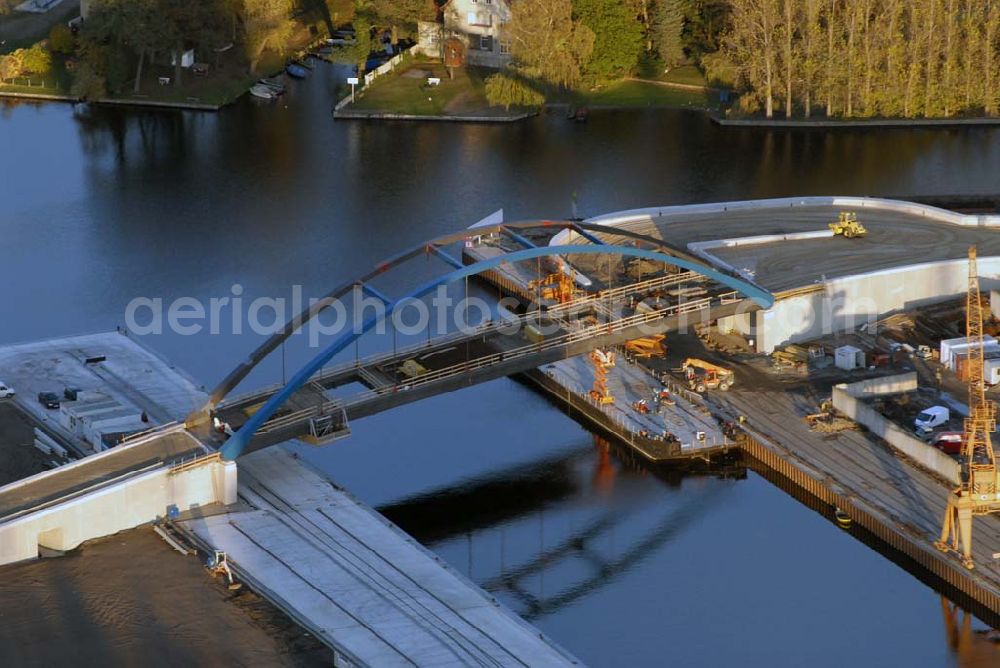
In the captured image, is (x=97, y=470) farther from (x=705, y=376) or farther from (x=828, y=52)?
(x=828, y=52)

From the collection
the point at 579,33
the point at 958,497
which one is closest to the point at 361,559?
the point at 958,497

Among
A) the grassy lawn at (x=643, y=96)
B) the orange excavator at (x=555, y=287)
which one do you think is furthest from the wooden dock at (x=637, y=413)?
the grassy lawn at (x=643, y=96)

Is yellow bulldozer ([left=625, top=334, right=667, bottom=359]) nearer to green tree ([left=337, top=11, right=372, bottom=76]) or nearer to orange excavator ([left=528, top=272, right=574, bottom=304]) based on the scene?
orange excavator ([left=528, top=272, right=574, bottom=304])

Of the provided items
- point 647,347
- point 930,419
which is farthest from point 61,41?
point 930,419

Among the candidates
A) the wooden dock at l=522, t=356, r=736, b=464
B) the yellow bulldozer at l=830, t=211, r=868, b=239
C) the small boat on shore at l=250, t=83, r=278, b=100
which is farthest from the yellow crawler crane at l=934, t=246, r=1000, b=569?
the small boat on shore at l=250, t=83, r=278, b=100

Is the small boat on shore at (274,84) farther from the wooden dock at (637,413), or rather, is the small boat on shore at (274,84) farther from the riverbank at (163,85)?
the wooden dock at (637,413)
